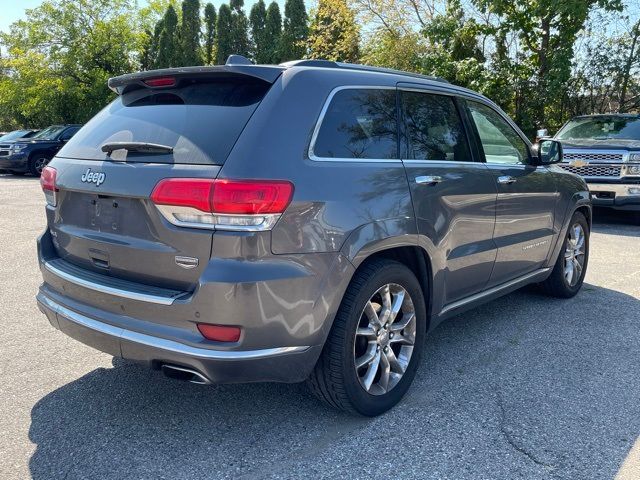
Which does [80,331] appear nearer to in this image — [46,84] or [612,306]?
[612,306]

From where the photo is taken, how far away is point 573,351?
4.07 metres

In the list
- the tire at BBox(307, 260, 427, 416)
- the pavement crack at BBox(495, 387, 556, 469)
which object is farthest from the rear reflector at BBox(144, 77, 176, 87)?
the pavement crack at BBox(495, 387, 556, 469)

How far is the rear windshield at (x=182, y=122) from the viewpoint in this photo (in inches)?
103

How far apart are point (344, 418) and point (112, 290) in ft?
4.51

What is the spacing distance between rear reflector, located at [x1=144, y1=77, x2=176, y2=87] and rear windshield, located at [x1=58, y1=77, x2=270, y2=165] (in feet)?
0.10

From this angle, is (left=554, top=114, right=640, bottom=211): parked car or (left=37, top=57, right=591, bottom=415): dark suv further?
(left=554, top=114, right=640, bottom=211): parked car

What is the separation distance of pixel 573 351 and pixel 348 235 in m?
2.25

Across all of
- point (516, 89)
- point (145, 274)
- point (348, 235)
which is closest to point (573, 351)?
point (348, 235)

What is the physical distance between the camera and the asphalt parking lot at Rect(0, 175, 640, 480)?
2660 millimetres

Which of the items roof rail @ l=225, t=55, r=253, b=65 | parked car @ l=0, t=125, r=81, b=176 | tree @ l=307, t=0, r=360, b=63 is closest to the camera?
roof rail @ l=225, t=55, r=253, b=65

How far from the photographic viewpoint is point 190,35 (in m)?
30.0

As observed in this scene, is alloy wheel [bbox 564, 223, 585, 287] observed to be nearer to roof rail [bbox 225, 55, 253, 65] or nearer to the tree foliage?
roof rail [bbox 225, 55, 253, 65]

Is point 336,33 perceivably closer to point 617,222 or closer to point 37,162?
point 37,162

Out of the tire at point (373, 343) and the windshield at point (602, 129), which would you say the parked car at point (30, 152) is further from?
the tire at point (373, 343)
